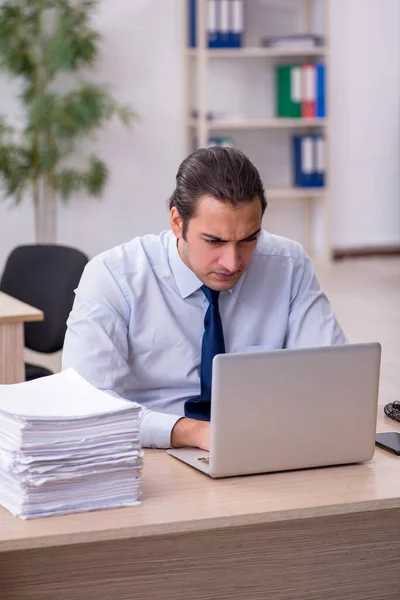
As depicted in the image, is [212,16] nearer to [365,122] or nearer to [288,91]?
[288,91]

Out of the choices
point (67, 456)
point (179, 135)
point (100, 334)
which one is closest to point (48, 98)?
point (179, 135)

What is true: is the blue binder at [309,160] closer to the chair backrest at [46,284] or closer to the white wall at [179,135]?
the white wall at [179,135]

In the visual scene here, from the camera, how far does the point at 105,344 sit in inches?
80.3

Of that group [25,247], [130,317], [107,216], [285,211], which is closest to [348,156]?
[285,211]

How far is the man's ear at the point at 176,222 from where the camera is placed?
2.07 metres

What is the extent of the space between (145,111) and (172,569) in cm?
589

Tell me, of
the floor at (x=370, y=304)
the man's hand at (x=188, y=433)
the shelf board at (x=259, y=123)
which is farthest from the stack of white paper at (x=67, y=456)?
the shelf board at (x=259, y=123)

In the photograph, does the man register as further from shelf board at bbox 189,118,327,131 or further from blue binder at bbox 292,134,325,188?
blue binder at bbox 292,134,325,188

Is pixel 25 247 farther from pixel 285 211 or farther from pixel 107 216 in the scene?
pixel 285 211

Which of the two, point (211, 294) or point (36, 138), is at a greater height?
point (36, 138)

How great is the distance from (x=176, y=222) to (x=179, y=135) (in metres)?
5.47

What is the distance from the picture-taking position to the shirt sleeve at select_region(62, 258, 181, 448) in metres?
2.02

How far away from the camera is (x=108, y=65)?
7.16m

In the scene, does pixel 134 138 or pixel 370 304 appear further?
pixel 134 138
